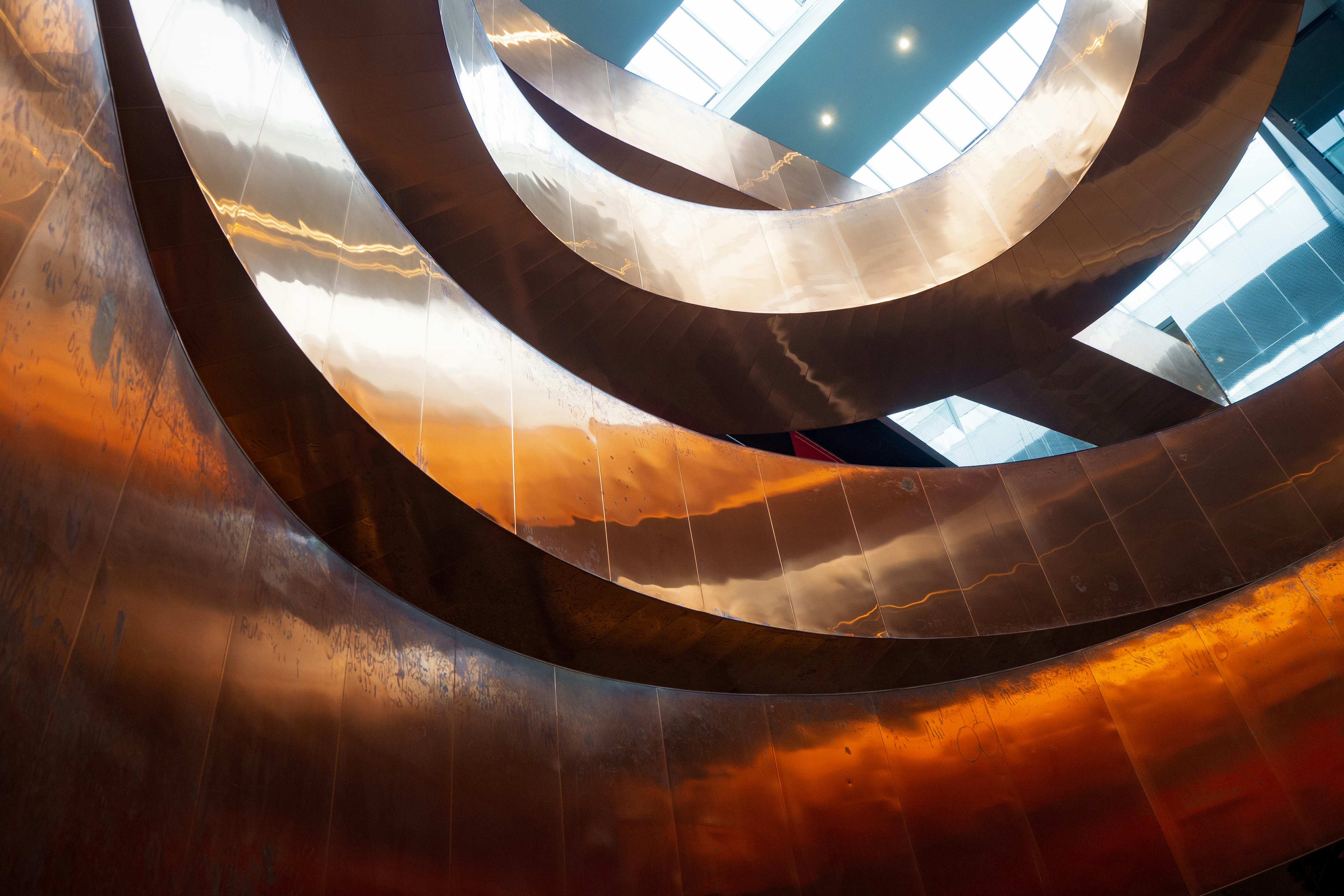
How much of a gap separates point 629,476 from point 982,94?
15957mm

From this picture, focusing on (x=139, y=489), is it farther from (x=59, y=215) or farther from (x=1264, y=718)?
(x=1264, y=718)

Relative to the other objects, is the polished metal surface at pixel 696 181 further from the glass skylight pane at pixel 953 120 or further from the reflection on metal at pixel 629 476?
the glass skylight pane at pixel 953 120

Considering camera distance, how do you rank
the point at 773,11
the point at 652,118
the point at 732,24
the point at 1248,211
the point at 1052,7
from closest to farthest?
the point at 1248,211 → the point at 652,118 → the point at 1052,7 → the point at 773,11 → the point at 732,24

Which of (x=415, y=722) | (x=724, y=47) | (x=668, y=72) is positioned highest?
(x=724, y=47)

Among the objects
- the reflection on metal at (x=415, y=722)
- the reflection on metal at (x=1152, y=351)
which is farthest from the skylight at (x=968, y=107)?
the reflection on metal at (x=415, y=722)

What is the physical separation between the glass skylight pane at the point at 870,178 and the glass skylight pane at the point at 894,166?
2.2 inches

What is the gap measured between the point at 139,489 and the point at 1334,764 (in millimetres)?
9170

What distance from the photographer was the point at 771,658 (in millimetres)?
7535

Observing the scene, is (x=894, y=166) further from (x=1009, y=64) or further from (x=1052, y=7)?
(x=1052, y=7)

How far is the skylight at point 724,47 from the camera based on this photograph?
55.0 ft

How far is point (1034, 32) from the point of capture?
1719 cm

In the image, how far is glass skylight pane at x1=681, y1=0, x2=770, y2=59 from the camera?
16.9 metres

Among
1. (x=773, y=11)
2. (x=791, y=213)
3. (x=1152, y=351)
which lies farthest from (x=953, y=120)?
(x=791, y=213)

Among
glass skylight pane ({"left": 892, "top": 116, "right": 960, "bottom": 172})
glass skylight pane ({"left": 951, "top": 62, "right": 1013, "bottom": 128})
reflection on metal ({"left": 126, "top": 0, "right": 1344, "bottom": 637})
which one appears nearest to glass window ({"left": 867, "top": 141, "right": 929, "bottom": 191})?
glass skylight pane ({"left": 892, "top": 116, "right": 960, "bottom": 172})
